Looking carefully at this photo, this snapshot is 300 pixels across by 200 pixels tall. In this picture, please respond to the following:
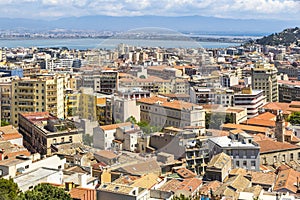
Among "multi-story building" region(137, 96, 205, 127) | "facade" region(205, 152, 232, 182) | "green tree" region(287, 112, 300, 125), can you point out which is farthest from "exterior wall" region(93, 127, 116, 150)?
"green tree" region(287, 112, 300, 125)

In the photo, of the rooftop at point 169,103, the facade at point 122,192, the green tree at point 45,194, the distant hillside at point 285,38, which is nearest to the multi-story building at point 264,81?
the rooftop at point 169,103

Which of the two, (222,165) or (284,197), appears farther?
(222,165)

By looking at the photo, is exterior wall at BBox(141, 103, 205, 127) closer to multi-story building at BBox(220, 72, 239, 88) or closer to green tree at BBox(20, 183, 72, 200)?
green tree at BBox(20, 183, 72, 200)

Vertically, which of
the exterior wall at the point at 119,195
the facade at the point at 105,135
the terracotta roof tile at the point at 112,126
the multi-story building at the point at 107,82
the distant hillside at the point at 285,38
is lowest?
the exterior wall at the point at 119,195

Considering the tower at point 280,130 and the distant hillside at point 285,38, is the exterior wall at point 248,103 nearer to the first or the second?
the tower at point 280,130

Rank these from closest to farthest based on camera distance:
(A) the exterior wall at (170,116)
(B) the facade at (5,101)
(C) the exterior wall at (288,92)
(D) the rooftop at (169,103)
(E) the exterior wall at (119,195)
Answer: (E) the exterior wall at (119,195)
(A) the exterior wall at (170,116)
(D) the rooftop at (169,103)
(B) the facade at (5,101)
(C) the exterior wall at (288,92)

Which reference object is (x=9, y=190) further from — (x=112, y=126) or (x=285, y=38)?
(x=285, y=38)

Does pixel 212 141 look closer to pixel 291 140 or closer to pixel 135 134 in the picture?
pixel 135 134

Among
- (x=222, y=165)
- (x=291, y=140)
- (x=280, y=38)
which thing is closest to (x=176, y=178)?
(x=222, y=165)
